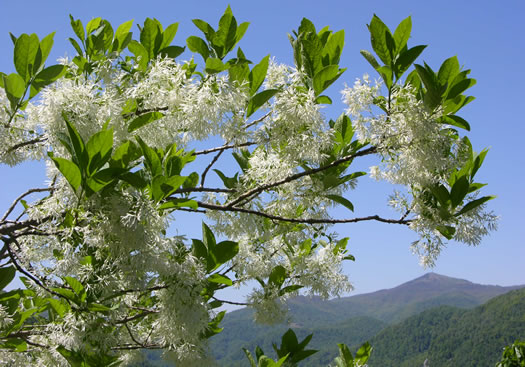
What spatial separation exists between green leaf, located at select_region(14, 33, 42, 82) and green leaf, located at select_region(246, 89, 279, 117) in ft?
3.04

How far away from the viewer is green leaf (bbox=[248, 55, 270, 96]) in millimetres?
1836

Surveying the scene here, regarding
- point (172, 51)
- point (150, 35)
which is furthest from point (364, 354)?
point (150, 35)

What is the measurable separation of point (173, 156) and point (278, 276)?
1.40 meters

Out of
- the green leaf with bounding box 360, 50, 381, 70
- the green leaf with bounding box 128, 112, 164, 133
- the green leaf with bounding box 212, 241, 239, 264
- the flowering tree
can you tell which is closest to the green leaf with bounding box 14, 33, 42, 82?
the flowering tree

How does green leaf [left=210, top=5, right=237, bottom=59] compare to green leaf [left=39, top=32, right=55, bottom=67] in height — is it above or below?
below

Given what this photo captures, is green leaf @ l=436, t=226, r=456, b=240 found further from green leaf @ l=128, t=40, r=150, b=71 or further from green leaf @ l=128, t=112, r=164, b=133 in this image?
green leaf @ l=128, t=40, r=150, b=71

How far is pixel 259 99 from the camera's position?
1813 millimetres

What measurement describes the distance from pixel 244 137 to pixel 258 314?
132cm

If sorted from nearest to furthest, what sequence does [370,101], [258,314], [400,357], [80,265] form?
1. [80,265]
2. [370,101]
3. [258,314]
4. [400,357]

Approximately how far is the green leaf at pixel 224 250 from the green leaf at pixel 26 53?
1100 millimetres

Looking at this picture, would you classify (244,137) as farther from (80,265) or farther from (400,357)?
(400,357)

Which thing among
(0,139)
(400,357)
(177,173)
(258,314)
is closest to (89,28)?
(0,139)

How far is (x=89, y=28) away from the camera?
219 centimetres

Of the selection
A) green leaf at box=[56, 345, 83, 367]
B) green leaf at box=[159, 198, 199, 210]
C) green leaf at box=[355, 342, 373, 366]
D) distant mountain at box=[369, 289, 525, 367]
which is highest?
green leaf at box=[159, 198, 199, 210]
